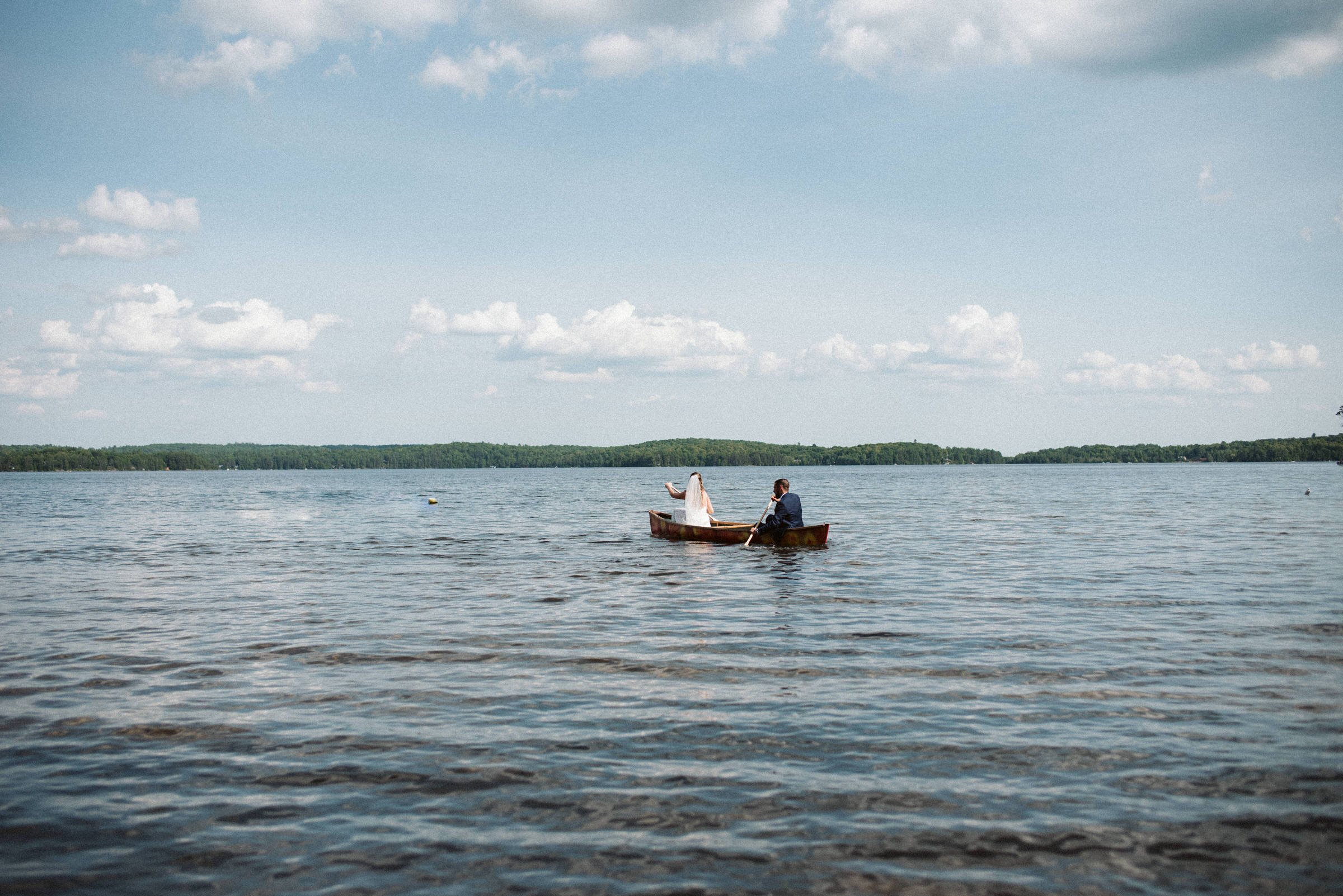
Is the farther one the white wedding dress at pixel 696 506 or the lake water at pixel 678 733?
the white wedding dress at pixel 696 506

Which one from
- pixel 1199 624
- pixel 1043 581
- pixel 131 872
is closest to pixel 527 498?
pixel 1043 581

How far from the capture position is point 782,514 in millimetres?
29391

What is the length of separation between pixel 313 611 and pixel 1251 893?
1613 cm

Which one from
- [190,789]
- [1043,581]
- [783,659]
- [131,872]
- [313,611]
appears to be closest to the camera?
[131,872]

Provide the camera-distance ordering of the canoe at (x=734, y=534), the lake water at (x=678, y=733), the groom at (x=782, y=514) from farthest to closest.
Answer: the canoe at (x=734, y=534)
the groom at (x=782, y=514)
the lake water at (x=678, y=733)

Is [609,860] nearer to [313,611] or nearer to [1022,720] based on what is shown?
[1022,720]

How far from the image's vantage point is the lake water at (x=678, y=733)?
21.2 ft

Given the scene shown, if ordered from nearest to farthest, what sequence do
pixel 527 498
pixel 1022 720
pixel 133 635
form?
1. pixel 1022 720
2. pixel 133 635
3. pixel 527 498

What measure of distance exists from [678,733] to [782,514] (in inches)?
800

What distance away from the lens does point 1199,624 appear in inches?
611

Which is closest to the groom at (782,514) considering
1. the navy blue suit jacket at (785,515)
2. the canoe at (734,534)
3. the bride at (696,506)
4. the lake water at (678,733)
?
the navy blue suit jacket at (785,515)

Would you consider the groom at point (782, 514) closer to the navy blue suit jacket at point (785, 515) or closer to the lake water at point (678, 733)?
the navy blue suit jacket at point (785, 515)

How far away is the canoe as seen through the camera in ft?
96.6

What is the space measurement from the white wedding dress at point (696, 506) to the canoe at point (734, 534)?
234mm
